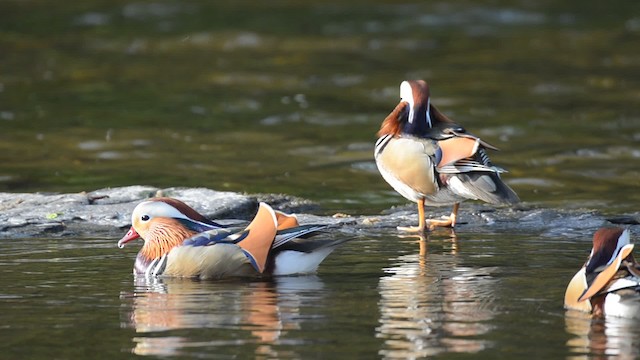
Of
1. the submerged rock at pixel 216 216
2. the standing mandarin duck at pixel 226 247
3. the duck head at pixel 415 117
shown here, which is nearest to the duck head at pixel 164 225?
the standing mandarin duck at pixel 226 247

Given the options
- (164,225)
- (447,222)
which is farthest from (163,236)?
(447,222)

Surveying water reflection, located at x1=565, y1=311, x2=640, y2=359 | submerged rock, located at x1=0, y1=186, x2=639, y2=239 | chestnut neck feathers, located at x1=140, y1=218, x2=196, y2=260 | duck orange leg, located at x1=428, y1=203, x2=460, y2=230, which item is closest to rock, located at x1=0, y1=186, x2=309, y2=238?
submerged rock, located at x1=0, y1=186, x2=639, y2=239

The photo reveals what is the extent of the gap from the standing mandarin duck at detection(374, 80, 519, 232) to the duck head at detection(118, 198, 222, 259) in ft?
7.85

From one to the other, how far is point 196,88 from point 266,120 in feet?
9.75

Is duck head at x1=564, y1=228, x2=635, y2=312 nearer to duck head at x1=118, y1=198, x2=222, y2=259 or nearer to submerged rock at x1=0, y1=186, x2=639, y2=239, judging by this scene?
duck head at x1=118, y1=198, x2=222, y2=259

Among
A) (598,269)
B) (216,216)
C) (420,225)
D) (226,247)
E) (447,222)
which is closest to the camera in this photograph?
(598,269)

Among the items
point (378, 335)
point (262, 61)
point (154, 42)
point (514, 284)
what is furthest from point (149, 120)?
point (378, 335)

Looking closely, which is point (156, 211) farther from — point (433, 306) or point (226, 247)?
point (433, 306)

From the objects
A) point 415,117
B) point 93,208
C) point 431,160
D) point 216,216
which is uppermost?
point 415,117

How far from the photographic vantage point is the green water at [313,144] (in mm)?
7680

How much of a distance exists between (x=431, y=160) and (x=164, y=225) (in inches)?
109

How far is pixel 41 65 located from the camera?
25688 mm

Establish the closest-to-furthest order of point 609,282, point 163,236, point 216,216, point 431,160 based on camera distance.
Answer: point 609,282 < point 163,236 < point 431,160 < point 216,216

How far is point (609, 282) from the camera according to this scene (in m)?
7.75
